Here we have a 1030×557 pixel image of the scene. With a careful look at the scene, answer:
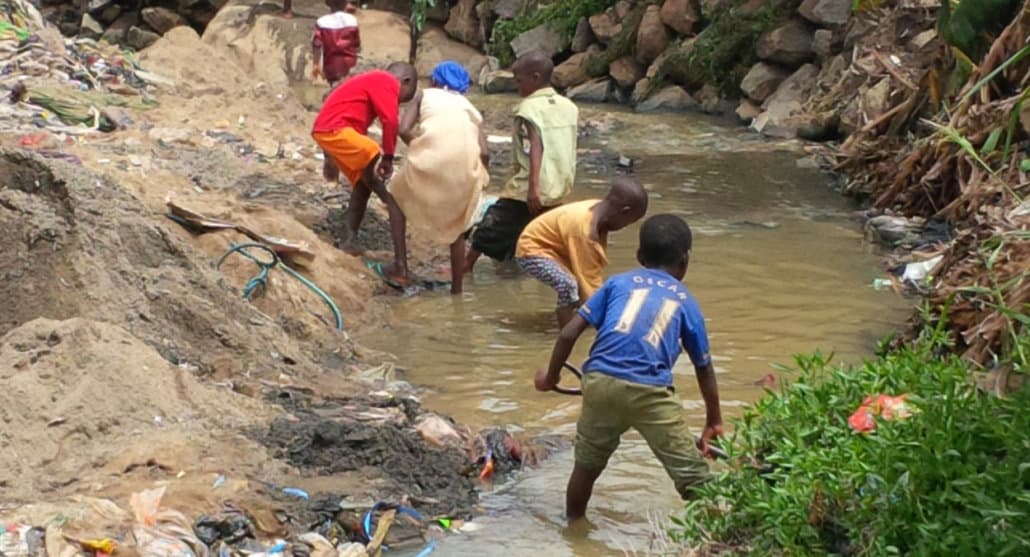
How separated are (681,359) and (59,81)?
7596 mm

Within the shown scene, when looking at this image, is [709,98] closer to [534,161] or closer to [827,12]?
[827,12]

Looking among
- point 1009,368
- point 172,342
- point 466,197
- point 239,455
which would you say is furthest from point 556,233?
point 1009,368

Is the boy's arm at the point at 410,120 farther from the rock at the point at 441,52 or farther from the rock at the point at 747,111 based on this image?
the rock at the point at 441,52

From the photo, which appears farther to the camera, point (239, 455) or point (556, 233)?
point (556, 233)

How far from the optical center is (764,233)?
1077 cm

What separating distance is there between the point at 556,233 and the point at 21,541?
146 inches

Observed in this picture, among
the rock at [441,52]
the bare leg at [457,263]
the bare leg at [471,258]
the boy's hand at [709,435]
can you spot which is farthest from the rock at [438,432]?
the rock at [441,52]

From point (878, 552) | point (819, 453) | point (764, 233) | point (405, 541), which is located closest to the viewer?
point (878, 552)

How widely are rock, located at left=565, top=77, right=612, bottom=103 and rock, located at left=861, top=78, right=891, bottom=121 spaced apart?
7159mm

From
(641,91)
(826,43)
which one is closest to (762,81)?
(826,43)

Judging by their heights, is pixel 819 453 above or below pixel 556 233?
above

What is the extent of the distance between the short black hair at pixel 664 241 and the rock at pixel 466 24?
59.9 feet

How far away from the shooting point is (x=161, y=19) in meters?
25.4

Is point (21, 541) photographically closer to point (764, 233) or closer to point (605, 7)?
Result: point (764, 233)
